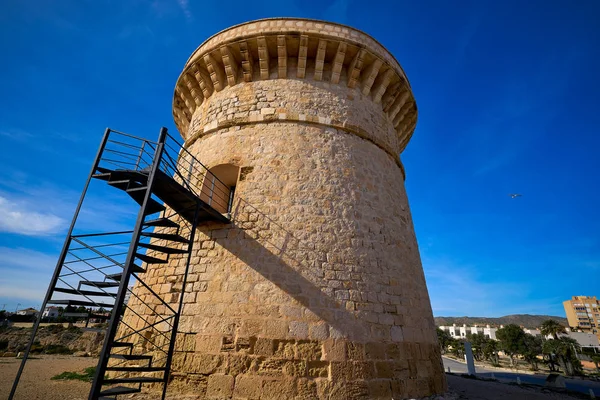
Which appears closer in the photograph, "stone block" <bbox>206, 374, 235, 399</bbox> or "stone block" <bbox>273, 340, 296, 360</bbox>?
"stone block" <bbox>206, 374, 235, 399</bbox>

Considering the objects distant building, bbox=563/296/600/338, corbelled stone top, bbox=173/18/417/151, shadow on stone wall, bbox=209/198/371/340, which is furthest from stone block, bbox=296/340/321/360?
distant building, bbox=563/296/600/338

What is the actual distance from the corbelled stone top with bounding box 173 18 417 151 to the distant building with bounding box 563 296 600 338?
99.5 metres

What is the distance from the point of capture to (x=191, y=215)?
5.60 m

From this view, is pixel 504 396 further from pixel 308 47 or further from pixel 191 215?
pixel 308 47

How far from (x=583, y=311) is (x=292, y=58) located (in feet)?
344

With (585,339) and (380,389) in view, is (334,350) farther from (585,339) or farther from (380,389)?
(585,339)

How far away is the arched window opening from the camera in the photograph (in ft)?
20.9

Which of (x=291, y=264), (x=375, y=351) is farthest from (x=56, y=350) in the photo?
(x=375, y=351)

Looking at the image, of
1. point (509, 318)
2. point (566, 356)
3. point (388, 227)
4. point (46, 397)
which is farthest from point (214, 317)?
point (509, 318)

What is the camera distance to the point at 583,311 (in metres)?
77.2

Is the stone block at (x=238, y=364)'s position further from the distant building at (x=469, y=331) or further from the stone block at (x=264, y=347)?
the distant building at (x=469, y=331)

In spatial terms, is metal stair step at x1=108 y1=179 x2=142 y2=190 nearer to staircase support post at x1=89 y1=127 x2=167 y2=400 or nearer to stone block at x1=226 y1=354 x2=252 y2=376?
staircase support post at x1=89 y1=127 x2=167 y2=400

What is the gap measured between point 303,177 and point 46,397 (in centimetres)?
549

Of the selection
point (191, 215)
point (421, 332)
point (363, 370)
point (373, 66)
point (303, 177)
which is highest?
point (373, 66)
